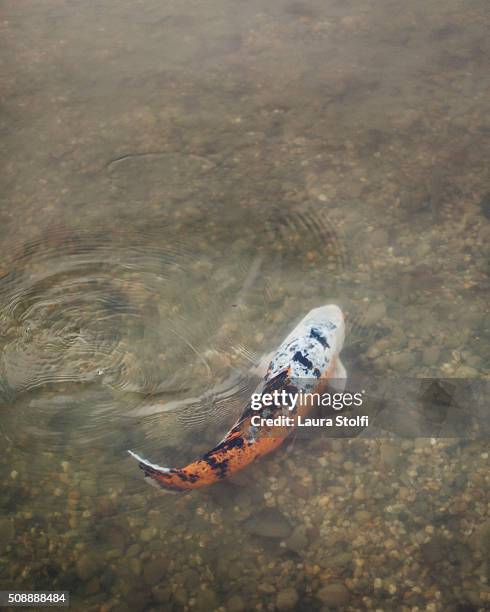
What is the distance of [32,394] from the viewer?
12.9 feet

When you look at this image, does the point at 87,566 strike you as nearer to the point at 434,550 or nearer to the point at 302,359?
the point at 302,359

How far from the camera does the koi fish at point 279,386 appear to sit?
3369 millimetres

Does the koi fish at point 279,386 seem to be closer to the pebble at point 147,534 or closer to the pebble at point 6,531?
the pebble at point 147,534

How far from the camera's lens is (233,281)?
4.52 meters

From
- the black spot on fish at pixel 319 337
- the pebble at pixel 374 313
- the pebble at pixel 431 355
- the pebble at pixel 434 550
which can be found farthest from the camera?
the pebble at pixel 374 313

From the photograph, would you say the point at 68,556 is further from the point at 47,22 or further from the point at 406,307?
the point at 47,22

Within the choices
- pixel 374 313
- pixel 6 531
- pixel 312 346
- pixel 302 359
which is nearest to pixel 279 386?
pixel 302 359

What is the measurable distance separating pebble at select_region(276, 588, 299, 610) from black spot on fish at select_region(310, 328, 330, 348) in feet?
4.64

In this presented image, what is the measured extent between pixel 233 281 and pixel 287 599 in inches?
85.3

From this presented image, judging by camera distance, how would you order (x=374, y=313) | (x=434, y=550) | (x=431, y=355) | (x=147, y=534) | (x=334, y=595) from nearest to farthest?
1. (x=334, y=595)
2. (x=434, y=550)
3. (x=147, y=534)
4. (x=431, y=355)
5. (x=374, y=313)

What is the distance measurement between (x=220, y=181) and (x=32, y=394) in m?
2.35

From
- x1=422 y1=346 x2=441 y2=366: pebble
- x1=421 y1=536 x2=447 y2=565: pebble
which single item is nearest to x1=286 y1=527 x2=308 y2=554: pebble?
x1=421 y1=536 x2=447 y2=565: pebble

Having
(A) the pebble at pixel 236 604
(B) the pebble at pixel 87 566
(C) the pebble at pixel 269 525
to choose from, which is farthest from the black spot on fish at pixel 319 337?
(B) the pebble at pixel 87 566

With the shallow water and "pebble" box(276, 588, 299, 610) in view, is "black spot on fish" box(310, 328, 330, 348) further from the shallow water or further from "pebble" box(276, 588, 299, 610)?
"pebble" box(276, 588, 299, 610)
